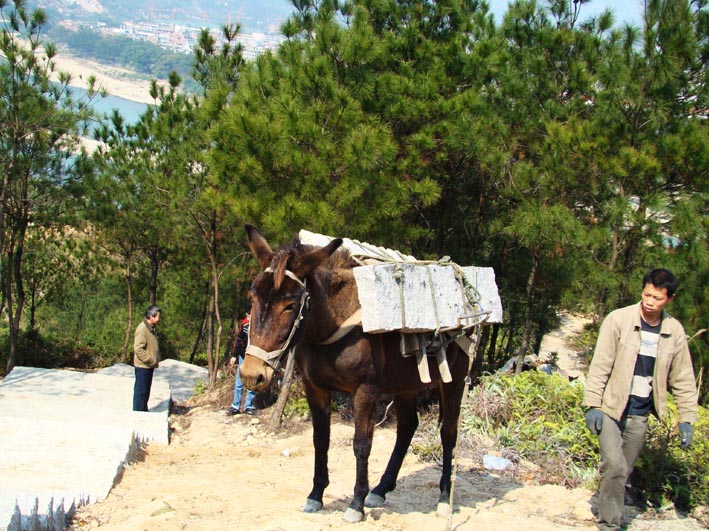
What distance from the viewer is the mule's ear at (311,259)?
447cm

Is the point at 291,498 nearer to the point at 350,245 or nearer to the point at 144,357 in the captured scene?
the point at 350,245

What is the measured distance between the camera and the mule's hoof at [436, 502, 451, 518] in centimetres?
538

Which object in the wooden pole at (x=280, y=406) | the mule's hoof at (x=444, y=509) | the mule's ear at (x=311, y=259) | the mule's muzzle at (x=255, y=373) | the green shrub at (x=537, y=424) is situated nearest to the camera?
the mule's muzzle at (x=255, y=373)

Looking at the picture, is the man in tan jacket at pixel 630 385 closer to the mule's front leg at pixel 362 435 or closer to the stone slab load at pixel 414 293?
the stone slab load at pixel 414 293

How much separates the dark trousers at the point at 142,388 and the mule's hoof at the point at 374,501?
5155mm

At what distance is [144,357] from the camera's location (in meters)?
9.66

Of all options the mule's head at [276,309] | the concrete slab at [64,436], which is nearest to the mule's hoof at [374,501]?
the mule's head at [276,309]

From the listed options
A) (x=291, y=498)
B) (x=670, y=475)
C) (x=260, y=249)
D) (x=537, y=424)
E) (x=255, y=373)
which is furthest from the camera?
(x=537, y=424)

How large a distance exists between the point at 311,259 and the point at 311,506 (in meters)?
1.82

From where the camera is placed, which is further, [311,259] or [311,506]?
[311,506]

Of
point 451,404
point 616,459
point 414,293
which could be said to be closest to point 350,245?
point 414,293

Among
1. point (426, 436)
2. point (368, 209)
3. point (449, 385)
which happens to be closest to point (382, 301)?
point (449, 385)

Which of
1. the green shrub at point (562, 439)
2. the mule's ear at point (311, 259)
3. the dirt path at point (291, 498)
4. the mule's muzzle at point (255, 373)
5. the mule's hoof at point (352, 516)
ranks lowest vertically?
the dirt path at point (291, 498)

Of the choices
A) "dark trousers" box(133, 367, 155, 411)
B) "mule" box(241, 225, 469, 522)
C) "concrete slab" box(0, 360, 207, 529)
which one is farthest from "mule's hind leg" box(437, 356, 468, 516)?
"dark trousers" box(133, 367, 155, 411)
